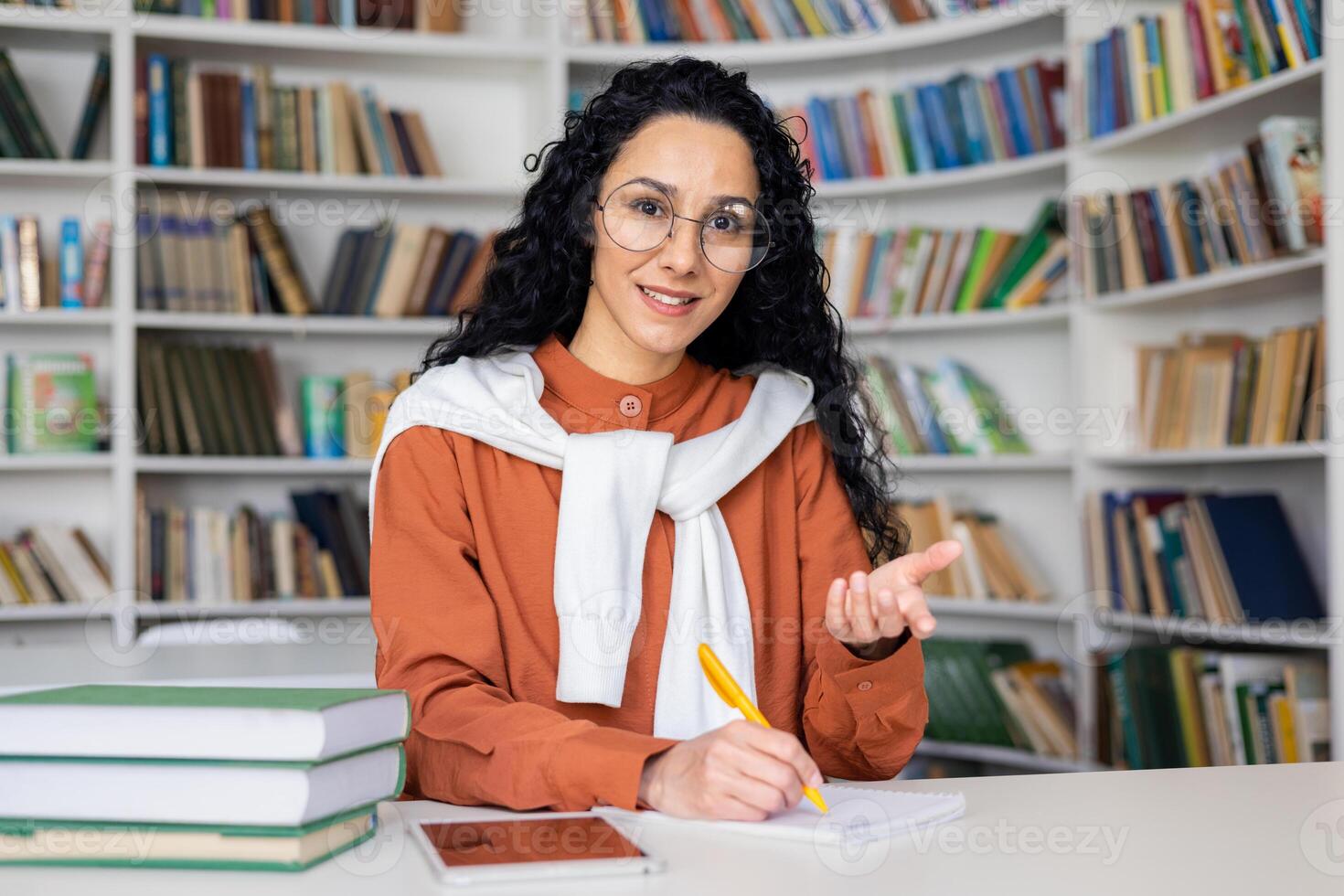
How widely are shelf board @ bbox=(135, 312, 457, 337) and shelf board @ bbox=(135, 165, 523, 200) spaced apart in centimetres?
34

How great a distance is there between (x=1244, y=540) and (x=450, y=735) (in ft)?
7.25

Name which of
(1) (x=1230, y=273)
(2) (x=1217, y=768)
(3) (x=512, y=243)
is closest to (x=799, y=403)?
(3) (x=512, y=243)

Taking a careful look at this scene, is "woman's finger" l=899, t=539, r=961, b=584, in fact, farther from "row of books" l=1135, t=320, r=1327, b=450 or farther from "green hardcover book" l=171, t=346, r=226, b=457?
"green hardcover book" l=171, t=346, r=226, b=457

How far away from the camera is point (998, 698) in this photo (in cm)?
342

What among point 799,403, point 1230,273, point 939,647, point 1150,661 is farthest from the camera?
point 939,647

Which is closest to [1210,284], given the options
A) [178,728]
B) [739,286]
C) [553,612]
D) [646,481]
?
[739,286]

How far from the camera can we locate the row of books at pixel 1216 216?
8.71 feet

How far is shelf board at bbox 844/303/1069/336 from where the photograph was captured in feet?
11.1

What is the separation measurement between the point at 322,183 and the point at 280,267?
9.8 inches

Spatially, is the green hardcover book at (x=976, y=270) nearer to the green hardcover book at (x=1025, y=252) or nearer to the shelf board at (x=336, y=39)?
the green hardcover book at (x=1025, y=252)

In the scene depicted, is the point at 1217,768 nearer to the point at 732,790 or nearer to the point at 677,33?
the point at 732,790

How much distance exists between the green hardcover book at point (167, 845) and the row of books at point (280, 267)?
2.55 meters

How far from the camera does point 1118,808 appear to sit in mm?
1036

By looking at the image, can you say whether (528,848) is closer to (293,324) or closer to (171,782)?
(171,782)
